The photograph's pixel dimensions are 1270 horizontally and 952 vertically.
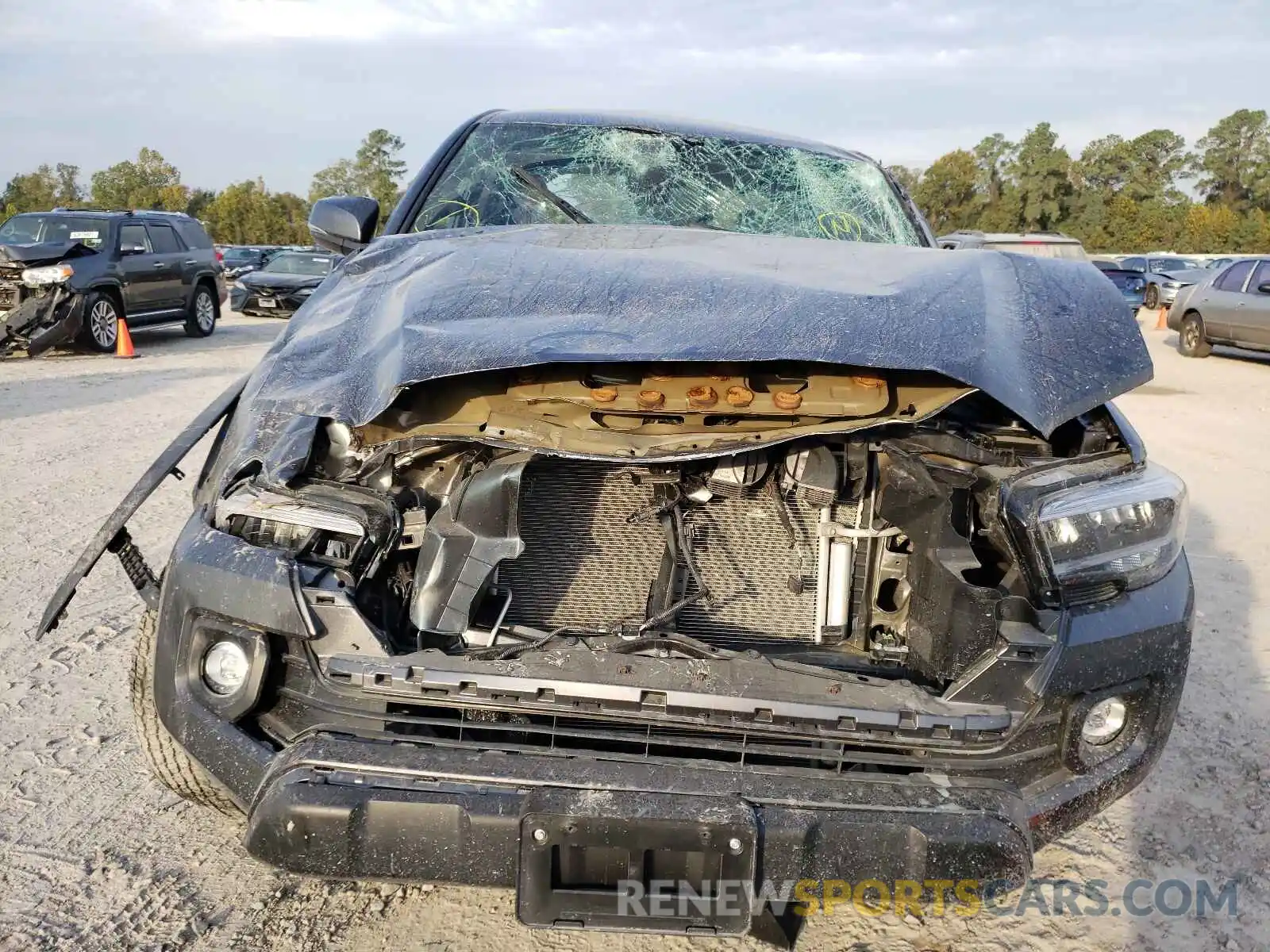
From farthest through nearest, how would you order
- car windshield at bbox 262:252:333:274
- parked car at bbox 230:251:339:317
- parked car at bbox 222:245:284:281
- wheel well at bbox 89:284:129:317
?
parked car at bbox 222:245:284:281, car windshield at bbox 262:252:333:274, parked car at bbox 230:251:339:317, wheel well at bbox 89:284:129:317

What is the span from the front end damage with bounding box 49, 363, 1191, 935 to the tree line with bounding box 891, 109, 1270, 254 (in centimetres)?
5617

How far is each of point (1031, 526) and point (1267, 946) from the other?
1114mm

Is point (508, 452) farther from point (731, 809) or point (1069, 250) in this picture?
point (1069, 250)

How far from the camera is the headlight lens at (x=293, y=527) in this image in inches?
77.3

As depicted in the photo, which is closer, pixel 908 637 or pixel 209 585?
pixel 209 585

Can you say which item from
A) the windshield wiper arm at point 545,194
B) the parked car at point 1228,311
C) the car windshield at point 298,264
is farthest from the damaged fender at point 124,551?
the car windshield at point 298,264

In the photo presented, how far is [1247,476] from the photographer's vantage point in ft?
21.7

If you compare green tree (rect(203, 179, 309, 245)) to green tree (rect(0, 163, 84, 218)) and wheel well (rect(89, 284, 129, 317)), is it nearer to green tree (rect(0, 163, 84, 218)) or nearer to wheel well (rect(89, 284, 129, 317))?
green tree (rect(0, 163, 84, 218))

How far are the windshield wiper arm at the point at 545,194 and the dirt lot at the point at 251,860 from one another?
2.13 m

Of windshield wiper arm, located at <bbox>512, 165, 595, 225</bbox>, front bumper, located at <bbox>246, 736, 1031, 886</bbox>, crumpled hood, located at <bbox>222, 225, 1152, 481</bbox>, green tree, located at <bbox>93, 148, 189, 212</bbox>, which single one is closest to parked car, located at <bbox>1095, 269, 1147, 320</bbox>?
windshield wiper arm, located at <bbox>512, 165, 595, 225</bbox>

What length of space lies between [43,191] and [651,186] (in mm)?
55425

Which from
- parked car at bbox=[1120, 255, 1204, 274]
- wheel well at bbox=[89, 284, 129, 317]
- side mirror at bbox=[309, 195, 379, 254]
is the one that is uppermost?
side mirror at bbox=[309, 195, 379, 254]

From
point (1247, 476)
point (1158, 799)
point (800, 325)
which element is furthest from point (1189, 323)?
point (800, 325)

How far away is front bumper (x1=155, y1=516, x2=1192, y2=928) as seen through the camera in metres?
1.66
